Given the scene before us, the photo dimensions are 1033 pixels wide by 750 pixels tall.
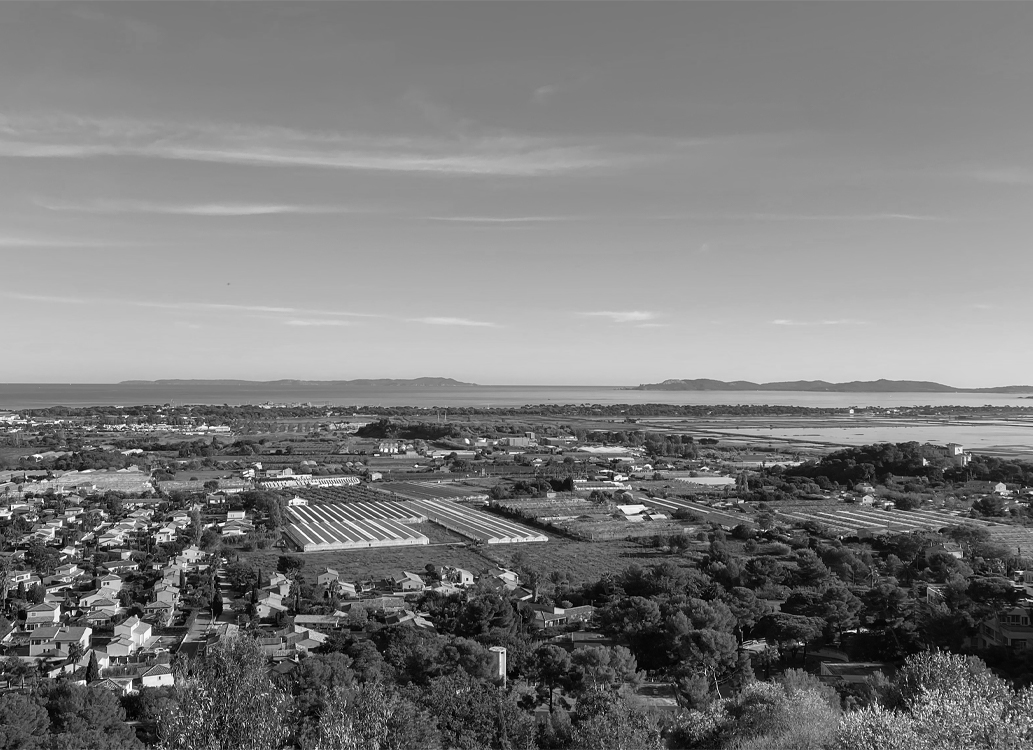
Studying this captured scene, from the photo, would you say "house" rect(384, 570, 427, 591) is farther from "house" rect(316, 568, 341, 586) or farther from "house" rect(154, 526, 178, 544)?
"house" rect(154, 526, 178, 544)

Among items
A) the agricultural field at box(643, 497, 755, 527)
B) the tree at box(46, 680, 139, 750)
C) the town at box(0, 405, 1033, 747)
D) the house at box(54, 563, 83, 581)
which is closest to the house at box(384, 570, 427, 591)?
the town at box(0, 405, 1033, 747)

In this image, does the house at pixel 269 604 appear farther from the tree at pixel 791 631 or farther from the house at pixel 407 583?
the tree at pixel 791 631

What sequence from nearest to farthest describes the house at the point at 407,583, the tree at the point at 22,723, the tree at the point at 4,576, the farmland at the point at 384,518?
the tree at the point at 22,723 → the tree at the point at 4,576 → the house at the point at 407,583 → the farmland at the point at 384,518

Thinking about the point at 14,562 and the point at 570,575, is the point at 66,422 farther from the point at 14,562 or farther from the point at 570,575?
the point at 570,575

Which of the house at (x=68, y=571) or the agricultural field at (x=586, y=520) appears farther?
the agricultural field at (x=586, y=520)

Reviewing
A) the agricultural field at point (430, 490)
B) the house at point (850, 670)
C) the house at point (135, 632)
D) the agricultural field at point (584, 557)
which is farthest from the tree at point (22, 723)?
the agricultural field at point (430, 490)
